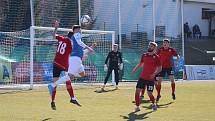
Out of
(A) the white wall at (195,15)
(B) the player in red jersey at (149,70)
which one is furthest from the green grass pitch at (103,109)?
(A) the white wall at (195,15)

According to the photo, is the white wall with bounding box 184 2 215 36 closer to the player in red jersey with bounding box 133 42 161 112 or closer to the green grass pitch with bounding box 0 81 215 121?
the green grass pitch with bounding box 0 81 215 121

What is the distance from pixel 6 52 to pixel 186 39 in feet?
92.4

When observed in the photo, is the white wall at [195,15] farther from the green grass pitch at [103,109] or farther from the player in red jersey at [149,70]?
the player in red jersey at [149,70]

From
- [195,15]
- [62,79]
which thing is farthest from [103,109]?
[195,15]

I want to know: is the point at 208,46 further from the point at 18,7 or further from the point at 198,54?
the point at 18,7

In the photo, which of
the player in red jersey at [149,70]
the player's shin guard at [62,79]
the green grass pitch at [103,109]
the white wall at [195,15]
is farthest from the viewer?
the white wall at [195,15]

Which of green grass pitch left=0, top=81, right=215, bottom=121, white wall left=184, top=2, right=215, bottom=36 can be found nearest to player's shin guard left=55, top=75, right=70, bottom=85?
green grass pitch left=0, top=81, right=215, bottom=121

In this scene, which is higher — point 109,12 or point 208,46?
point 109,12

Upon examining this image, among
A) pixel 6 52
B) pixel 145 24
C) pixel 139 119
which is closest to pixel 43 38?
pixel 6 52

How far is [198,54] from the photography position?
4678 centimetres

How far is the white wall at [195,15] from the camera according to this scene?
5412 centimetres

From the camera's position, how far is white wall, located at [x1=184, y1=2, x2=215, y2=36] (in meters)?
54.1

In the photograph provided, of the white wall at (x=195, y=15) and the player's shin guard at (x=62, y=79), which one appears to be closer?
the player's shin guard at (x=62, y=79)

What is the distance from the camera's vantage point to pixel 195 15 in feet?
181
